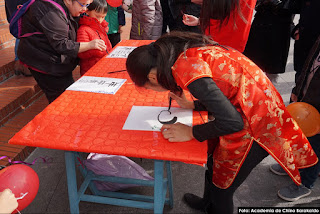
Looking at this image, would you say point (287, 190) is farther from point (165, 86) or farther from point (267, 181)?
point (165, 86)

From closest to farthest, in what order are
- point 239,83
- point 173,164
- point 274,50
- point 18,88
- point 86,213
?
point 239,83, point 86,213, point 173,164, point 274,50, point 18,88

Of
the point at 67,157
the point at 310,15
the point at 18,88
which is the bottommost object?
the point at 18,88

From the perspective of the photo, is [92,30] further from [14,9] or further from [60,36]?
[14,9]

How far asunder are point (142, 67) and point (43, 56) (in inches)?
41.6

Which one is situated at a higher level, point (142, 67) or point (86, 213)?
point (142, 67)

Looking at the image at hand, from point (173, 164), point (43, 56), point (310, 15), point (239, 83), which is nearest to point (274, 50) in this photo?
point (310, 15)

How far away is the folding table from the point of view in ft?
3.15

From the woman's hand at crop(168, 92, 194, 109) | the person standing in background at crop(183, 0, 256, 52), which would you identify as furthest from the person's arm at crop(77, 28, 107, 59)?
the woman's hand at crop(168, 92, 194, 109)

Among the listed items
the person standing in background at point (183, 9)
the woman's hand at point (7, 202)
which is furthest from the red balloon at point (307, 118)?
the person standing in background at point (183, 9)

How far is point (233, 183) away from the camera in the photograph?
3.67 feet

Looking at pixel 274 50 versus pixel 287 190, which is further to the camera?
pixel 274 50

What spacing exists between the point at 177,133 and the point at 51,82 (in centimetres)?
122

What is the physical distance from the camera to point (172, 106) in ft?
4.09

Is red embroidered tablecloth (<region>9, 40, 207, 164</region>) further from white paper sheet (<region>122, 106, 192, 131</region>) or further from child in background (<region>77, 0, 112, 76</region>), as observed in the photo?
child in background (<region>77, 0, 112, 76</region>)
